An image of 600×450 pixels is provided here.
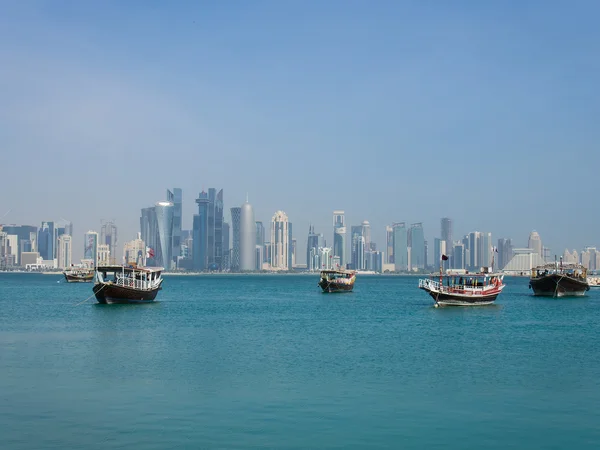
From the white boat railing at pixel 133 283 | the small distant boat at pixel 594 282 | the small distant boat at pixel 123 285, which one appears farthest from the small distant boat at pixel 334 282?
the small distant boat at pixel 594 282

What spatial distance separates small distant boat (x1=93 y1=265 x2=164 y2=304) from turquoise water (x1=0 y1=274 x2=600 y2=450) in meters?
20.1

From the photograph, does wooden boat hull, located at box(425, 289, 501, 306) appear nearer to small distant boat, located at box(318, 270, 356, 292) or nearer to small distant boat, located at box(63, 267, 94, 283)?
small distant boat, located at box(318, 270, 356, 292)

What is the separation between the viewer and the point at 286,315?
260ft

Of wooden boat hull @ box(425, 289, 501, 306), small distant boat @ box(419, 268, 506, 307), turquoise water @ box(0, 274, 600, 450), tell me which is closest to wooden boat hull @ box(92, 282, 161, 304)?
turquoise water @ box(0, 274, 600, 450)

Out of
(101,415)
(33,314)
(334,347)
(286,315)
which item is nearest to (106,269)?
(33,314)

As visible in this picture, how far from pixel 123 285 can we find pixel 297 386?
55251 mm

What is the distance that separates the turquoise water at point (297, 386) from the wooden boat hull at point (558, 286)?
4950 centimetres

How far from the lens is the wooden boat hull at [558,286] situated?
111 m

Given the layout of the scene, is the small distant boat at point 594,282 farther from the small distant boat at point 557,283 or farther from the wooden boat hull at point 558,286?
the wooden boat hull at point 558,286

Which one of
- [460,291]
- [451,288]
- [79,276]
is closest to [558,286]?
[460,291]

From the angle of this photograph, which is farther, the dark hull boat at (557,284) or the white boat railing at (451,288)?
the dark hull boat at (557,284)

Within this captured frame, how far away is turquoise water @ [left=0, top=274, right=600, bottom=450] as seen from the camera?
2531 centimetres

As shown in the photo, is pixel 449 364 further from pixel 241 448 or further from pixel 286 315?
pixel 286 315

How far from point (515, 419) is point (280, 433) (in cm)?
915
